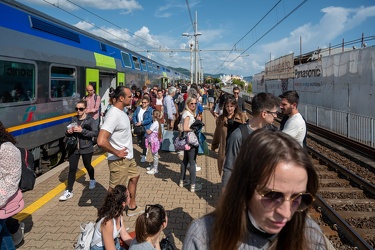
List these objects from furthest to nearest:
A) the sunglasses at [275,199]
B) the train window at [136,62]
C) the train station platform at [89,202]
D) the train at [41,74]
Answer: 1. the train window at [136,62]
2. the train at [41,74]
3. the train station platform at [89,202]
4. the sunglasses at [275,199]

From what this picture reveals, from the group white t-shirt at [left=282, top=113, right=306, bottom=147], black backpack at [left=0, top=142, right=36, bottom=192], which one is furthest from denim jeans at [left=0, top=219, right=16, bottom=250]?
white t-shirt at [left=282, top=113, right=306, bottom=147]

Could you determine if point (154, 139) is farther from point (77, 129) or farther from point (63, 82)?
point (63, 82)

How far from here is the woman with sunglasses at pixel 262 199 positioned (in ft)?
3.80

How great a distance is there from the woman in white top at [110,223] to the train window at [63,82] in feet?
14.8

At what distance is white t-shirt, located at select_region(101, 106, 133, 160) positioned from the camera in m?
3.84

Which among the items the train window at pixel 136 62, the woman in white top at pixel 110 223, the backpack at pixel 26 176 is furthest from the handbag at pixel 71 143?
the train window at pixel 136 62

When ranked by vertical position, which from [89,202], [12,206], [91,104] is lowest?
[89,202]

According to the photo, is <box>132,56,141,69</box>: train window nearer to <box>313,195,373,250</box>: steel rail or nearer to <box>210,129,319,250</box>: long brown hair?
<box>313,195,373,250</box>: steel rail

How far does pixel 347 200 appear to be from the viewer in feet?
17.8

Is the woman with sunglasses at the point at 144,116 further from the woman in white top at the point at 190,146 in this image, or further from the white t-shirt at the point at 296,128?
the white t-shirt at the point at 296,128

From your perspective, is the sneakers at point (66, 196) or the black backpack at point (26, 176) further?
the sneakers at point (66, 196)

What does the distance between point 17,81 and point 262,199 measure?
5.67m

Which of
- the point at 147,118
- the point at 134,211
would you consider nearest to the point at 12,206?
the point at 134,211

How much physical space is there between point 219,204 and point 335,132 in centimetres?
1276
